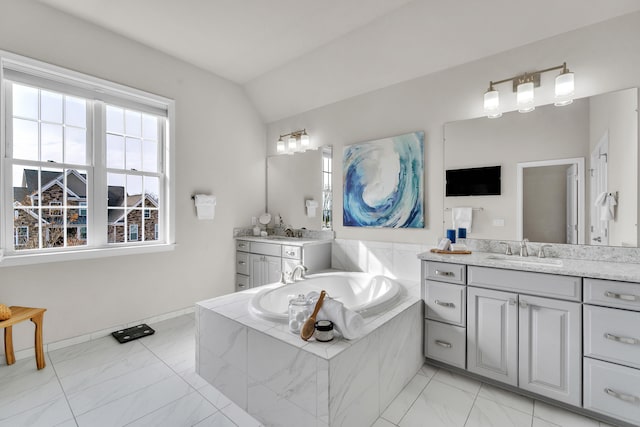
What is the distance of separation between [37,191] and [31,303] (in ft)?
3.04

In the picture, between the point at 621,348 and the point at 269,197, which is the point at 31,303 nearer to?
the point at 269,197

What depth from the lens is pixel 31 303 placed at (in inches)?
92.8

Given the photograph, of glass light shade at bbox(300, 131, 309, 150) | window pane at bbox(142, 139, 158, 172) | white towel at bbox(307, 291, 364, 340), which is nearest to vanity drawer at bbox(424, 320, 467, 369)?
white towel at bbox(307, 291, 364, 340)

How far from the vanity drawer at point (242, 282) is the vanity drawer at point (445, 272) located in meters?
2.31

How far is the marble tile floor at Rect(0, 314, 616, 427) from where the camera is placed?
1.66 metres

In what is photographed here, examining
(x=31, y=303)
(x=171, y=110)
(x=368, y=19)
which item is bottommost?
(x=31, y=303)

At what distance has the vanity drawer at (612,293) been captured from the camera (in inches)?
60.1

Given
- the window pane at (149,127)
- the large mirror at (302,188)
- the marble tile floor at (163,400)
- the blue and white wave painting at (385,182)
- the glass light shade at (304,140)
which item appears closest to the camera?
the marble tile floor at (163,400)

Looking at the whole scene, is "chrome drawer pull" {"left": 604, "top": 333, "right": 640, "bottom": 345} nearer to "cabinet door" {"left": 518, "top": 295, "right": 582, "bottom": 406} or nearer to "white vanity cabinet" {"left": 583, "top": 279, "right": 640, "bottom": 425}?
"white vanity cabinet" {"left": 583, "top": 279, "right": 640, "bottom": 425}

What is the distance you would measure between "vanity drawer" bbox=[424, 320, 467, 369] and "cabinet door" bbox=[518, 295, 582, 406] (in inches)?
13.8

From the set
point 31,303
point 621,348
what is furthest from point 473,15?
point 31,303

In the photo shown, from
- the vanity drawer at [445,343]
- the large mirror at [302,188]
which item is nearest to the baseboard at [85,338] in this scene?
the large mirror at [302,188]

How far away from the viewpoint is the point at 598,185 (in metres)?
1.98

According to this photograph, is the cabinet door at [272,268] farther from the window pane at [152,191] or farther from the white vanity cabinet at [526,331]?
the white vanity cabinet at [526,331]
